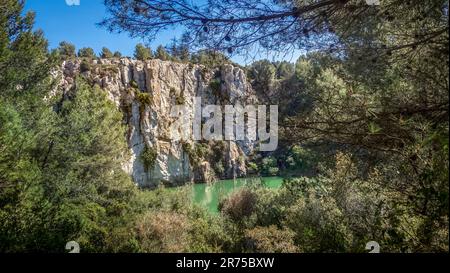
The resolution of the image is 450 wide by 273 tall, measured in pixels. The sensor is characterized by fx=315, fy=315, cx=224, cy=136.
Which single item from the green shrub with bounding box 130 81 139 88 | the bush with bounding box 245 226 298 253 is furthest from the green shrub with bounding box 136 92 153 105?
the bush with bounding box 245 226 298 253

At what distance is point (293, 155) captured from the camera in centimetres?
440

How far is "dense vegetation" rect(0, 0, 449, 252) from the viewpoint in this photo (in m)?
2.12

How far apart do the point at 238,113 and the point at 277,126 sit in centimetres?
40

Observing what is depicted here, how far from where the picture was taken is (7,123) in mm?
5625

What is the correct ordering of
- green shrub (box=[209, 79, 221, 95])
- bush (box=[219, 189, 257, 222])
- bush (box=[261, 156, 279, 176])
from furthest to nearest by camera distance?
bush (box=[219, 189, 257, 222])
green shrub (box=[209, 79, 221, 95])
bush (box=[261, 156, 279, 176])

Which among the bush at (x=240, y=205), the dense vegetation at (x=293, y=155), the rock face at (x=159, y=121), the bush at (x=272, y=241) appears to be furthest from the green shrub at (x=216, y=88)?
the rock face at (x=159, y=121)

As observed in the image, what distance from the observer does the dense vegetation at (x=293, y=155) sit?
2115 millimetres

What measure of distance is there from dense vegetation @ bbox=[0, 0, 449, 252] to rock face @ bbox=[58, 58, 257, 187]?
42.0 ft

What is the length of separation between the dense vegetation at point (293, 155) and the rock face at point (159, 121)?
42.0ft

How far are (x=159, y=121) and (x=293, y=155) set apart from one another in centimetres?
2451

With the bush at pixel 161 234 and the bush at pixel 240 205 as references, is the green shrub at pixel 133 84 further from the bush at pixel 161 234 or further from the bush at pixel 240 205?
the bush at pixel 161 234

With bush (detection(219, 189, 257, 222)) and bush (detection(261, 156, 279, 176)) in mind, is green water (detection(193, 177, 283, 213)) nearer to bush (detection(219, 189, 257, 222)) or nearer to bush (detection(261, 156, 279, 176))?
bush (detection(219, 189, 257, 222))
